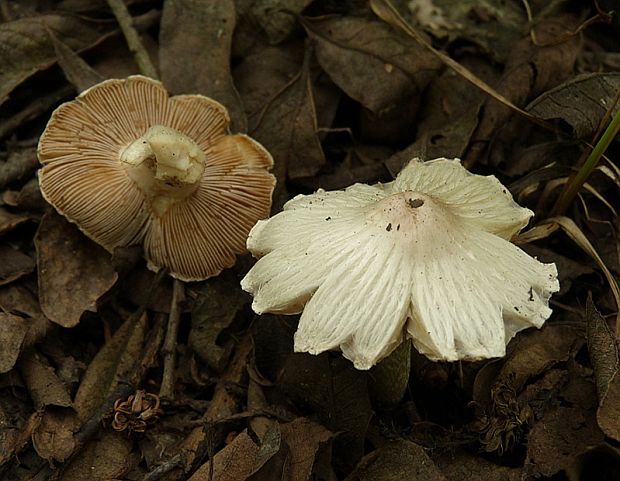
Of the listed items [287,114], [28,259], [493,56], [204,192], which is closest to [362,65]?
[287,114]

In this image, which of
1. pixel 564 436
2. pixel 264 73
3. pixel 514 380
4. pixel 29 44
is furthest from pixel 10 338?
pixel 564 436

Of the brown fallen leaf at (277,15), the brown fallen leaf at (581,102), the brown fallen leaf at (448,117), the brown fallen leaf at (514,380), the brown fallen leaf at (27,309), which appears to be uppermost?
the brown fallen leaf at (581,102)

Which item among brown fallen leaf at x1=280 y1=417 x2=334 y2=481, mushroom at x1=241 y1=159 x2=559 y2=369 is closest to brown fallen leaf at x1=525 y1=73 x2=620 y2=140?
mushroom at x1=241 y1=159 x2=559 y2=369

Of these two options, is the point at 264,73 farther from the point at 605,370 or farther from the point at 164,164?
the point at 605,370

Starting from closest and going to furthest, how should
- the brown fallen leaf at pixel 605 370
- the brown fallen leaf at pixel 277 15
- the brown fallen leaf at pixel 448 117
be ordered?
1. the brown fallen leaf at pixel 605 370
2. the brown fallen leaf at pixel 448 117
3. the brown fallen leaf at pixel 277 15

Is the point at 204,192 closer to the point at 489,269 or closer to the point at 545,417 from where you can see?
the point at 489,269

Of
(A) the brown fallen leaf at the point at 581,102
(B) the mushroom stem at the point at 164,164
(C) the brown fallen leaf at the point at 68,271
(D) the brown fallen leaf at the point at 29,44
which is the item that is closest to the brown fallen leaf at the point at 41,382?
(C) the brown fallen leaf at the point at 68,271

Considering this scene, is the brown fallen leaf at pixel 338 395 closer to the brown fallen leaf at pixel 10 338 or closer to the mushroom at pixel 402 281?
the mushroom at pixel 402 281

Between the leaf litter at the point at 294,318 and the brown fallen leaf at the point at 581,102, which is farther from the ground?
the brown fallen leaf at the point at 581,102
